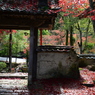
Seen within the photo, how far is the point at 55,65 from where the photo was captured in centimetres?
763

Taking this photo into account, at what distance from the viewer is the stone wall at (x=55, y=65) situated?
7.59 meters

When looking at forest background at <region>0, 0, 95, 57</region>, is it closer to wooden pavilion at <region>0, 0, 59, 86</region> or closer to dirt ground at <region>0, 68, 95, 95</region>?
dirt ground at <region>0, 68, 95, 95</region>

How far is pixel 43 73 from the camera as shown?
759 cm

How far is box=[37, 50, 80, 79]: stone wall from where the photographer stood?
299 inches

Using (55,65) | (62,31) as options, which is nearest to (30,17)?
(55,65)

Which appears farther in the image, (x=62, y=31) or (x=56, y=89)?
(x=62, y=31)

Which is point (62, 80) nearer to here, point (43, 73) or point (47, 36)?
point (43, 73)

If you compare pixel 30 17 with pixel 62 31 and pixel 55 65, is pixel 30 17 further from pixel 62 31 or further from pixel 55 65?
pixel 62 31

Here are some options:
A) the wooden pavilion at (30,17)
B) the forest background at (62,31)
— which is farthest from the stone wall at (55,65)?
the forest background at (62,31)

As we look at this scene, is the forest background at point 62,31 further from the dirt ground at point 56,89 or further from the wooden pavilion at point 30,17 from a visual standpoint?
the wooden pavilion at point 30,17

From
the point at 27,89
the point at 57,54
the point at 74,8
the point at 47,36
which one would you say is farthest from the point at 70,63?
the point at 47,36

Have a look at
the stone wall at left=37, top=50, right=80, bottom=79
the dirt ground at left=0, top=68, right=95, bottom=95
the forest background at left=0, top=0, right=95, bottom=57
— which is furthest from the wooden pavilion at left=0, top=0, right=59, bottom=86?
the forest background at left=0, top=0, right=95, bottom=57

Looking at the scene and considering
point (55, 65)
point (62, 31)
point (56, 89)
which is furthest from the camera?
point (62, 31)

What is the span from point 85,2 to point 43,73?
7.50 metres
